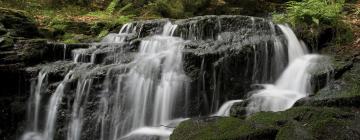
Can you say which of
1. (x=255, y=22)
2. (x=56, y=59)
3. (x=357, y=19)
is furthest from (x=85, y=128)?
(x=357, y=19)

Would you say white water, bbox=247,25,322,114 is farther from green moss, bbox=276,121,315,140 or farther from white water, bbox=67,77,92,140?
white water, bbox=67,77,92,140

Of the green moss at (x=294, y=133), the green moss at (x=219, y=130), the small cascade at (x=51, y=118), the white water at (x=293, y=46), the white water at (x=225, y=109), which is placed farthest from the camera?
the white water at (x=293, y=46)

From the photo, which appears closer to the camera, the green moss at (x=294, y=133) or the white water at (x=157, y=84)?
the green moss at (x=294, y=133)

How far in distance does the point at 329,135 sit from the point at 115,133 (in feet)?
14.8

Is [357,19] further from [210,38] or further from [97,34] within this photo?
[97,34]

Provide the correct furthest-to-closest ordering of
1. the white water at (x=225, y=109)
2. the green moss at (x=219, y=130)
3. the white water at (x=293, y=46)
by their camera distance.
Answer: the white water at (x=293, y=46), the white water at (x=225, y=109), the green moss at (x=219, y=130)

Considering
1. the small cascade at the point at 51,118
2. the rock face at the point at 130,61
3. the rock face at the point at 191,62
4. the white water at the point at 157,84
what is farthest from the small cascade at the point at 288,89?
the small cascade at the point at 51,118

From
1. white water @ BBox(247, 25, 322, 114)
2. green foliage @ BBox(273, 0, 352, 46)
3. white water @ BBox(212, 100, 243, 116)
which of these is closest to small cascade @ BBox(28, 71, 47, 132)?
white water @ BBox(212, 100, 243, 116)

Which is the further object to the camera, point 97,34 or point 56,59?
point 97,34

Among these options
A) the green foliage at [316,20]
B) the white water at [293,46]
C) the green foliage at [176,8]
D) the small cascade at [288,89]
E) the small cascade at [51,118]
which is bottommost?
the small cascade at [51,118]

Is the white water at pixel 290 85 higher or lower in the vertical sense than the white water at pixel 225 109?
higher

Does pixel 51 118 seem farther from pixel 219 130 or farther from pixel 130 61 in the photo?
pixel 219 130

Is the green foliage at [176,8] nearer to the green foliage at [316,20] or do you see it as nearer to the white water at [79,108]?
the green foliage at [316,20]

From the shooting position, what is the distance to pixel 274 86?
8531 millimetres
